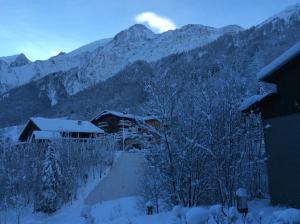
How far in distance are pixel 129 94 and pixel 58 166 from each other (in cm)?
4664

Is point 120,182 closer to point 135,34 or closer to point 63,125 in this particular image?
point 63,125

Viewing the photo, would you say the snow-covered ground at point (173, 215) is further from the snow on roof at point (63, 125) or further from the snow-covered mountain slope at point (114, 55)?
the snow-covered mountain slope at point (114, 55)

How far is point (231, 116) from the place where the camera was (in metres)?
12.3

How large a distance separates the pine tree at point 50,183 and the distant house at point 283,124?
48.2ft

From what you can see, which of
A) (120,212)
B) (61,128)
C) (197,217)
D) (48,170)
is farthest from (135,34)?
(197,217)

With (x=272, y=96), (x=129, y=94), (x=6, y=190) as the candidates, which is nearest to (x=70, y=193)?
(x=6, y=190)

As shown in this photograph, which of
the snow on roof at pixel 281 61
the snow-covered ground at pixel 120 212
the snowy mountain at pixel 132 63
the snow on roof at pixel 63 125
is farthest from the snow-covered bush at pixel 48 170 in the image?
the snow on roof at pixel 281 61

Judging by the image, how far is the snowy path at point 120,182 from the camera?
26.2 meters

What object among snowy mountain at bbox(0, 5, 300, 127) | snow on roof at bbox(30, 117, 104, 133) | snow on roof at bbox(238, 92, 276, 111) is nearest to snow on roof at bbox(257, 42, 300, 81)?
snow on roof at bbox(238, 92, 276, 111)

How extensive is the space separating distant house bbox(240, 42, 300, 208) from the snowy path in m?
14.4

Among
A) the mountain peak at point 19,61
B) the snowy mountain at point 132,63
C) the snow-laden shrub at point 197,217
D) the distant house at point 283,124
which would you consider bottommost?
the snow-laden shrub at point 197,217

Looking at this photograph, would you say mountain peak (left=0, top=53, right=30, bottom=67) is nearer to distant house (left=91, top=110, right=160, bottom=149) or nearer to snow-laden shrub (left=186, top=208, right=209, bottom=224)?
distant house (left=91, top=110, right=160, bottom=149)

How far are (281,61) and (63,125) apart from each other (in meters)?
29.7

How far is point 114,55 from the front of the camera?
445 feet
